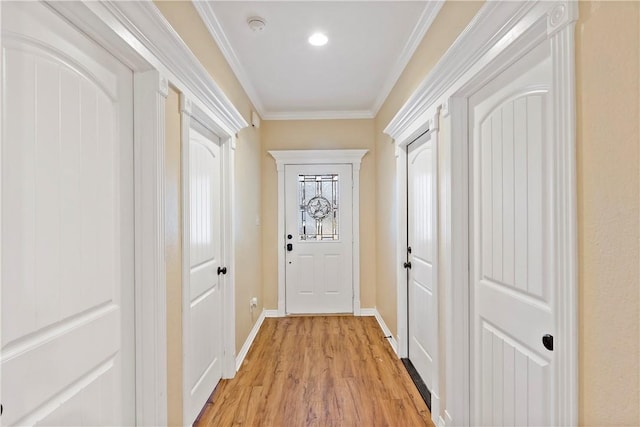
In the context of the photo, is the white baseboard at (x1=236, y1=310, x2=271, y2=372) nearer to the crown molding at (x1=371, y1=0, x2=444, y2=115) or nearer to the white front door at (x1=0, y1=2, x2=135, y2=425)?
the white front door at (x1=0, y1=2, x2=135, y2=425)

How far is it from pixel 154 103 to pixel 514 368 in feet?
6.23

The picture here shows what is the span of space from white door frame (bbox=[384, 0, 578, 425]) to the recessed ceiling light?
78 centimetres

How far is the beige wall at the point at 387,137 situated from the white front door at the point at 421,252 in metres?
0.34

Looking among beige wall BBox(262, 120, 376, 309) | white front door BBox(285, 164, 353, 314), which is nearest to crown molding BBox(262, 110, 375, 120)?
beige wall BBox(262, 120, 376, 309)

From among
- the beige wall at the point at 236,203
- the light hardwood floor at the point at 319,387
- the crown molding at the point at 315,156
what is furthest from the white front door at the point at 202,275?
the crown molding at the point at 315,156

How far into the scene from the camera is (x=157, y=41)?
135 centimetres

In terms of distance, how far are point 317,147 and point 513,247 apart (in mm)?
3015

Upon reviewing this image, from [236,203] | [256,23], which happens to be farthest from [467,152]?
[236,203]

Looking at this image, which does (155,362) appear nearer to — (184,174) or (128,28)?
(184,174)

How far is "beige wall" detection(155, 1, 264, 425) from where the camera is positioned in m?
1.57

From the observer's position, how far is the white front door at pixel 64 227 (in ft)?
2.79

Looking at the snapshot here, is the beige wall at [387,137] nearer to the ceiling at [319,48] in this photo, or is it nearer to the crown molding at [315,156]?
the ceiling at [319,48]

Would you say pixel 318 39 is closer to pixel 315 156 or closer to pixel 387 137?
pixel 387 137

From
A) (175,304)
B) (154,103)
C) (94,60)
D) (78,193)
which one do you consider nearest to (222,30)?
(154,103)
